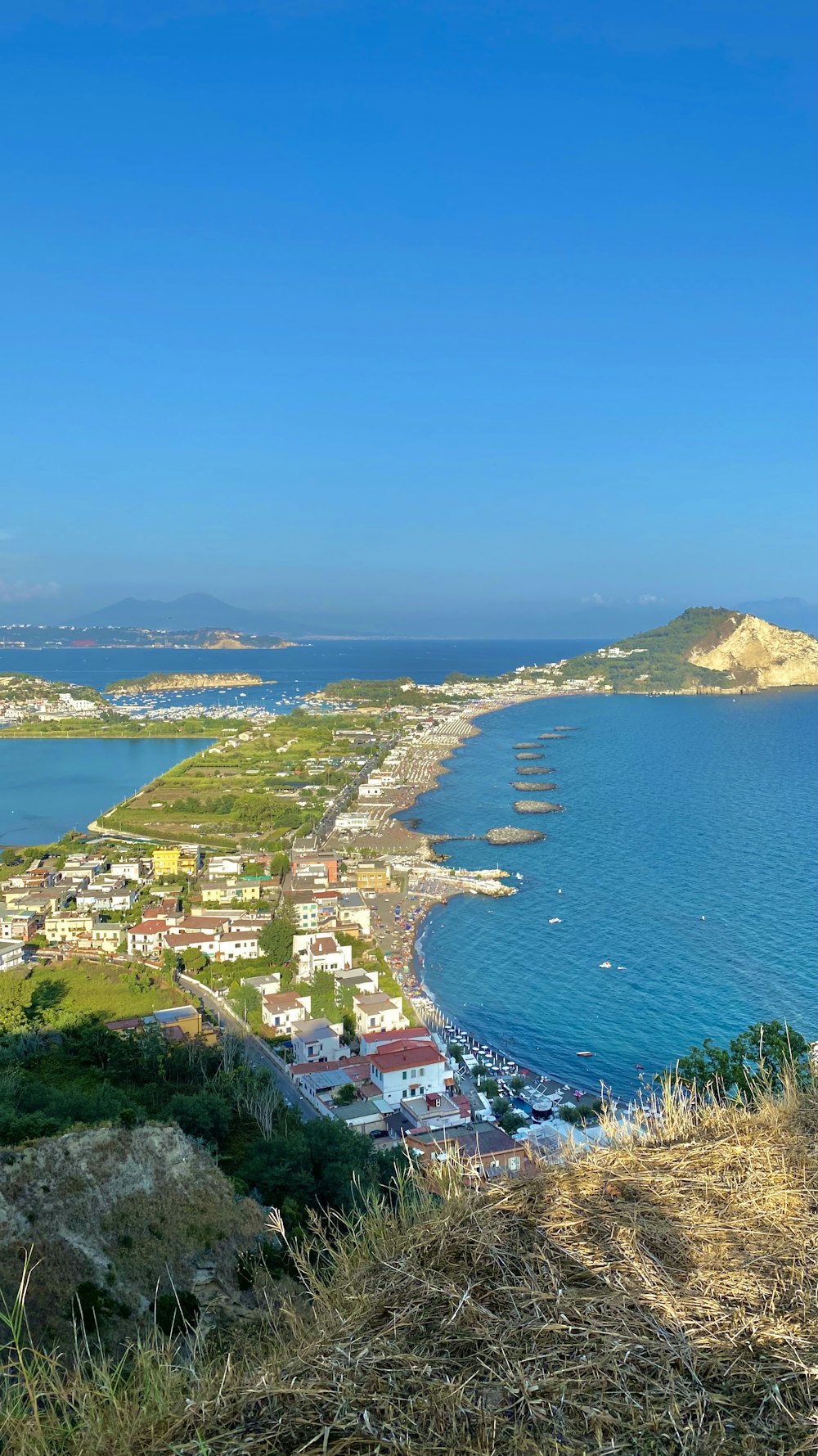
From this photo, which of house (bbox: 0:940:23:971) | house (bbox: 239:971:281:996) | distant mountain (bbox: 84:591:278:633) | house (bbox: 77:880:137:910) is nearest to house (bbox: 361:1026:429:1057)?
house (bbox: 239:971:281:996)

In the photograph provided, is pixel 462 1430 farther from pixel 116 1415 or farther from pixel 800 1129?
pixel 800 1129

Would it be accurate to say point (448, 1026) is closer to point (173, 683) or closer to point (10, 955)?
point (10, 955)

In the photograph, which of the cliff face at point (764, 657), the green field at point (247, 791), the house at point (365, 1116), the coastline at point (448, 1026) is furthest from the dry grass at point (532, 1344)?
the cliff face at point (764, 657)

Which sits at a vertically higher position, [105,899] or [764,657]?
[764,657]

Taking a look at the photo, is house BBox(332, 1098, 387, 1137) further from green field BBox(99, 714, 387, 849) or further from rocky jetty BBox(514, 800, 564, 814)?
rocky jetty BBox(514, 800, 564, 814)

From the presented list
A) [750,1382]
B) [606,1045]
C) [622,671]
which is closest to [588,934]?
[606,1045]

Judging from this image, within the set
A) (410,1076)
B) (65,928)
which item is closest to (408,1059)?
(410,1076)
